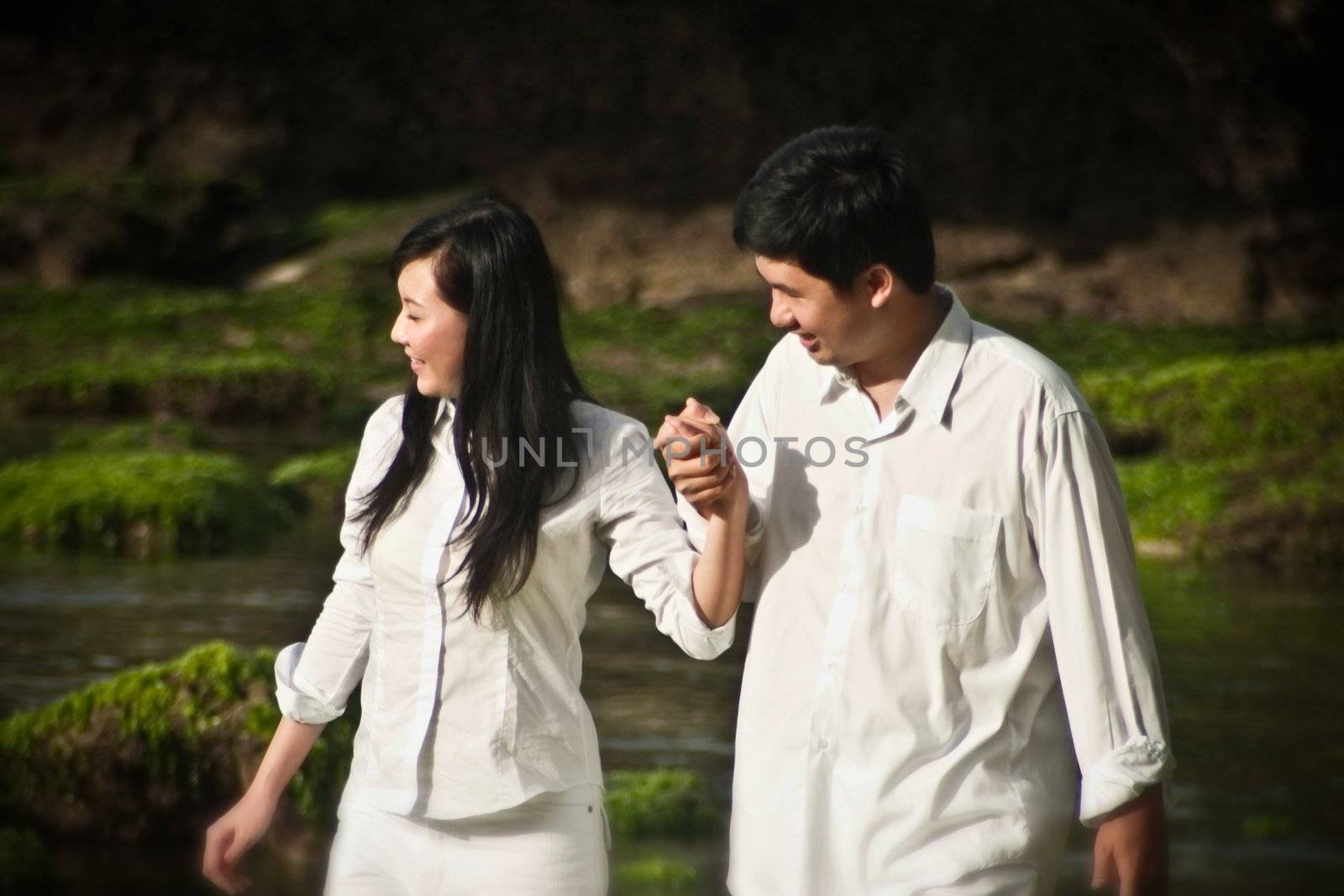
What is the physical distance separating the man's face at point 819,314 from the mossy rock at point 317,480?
714cm

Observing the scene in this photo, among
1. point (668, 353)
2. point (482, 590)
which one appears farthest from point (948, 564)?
point (668, 353)

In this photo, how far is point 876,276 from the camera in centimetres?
216

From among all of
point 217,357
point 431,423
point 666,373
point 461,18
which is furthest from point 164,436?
point 461,18

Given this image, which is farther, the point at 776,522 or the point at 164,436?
the point at 164,436

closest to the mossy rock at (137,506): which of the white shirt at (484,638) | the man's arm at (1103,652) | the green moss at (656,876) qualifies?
the green moss at (656,876)

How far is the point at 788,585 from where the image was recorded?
2.19 metres

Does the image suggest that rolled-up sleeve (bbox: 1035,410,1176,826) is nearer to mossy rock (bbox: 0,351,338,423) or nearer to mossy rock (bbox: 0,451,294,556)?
mossy rock (bbox: 0,451,294,556)

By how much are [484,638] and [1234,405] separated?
8.17m

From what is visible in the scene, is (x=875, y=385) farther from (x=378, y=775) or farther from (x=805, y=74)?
(x=805, y=74)

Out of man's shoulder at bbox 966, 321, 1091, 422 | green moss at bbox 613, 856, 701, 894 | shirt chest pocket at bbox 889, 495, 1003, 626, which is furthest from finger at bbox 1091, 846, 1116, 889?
green moss at bbox 613, 856, 701, 894

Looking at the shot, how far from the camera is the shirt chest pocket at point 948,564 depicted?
6.83ft

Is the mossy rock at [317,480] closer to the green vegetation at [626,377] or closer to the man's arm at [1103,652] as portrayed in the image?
the green vegetation at [626,377]

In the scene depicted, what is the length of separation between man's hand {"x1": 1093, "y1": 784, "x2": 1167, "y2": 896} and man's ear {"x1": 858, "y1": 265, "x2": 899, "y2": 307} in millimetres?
634

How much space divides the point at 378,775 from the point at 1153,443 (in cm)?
829
